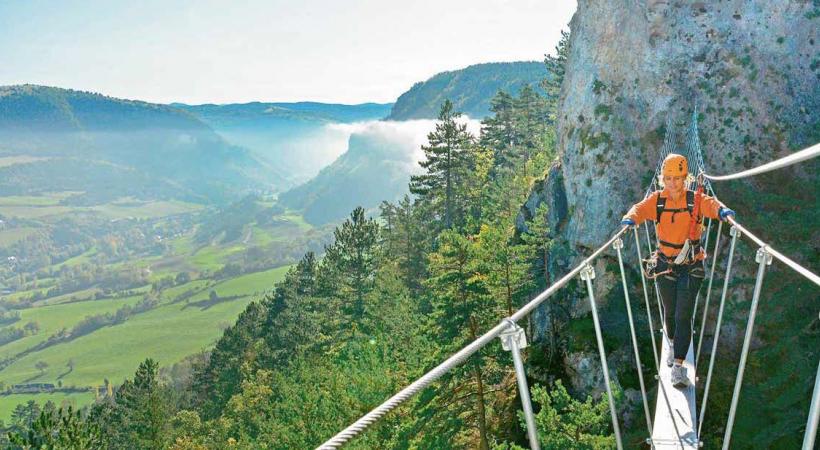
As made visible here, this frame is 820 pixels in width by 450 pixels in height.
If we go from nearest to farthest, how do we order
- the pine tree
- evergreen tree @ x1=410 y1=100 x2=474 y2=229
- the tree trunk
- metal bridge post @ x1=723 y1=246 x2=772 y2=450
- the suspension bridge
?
the suspension bridge, metal bridge post @ x1=723 y1=246 x2=772 y2=450, the tree trunk, the pine tree, evergreen tree @ x1=410 y1=100 x2=474 y2=229

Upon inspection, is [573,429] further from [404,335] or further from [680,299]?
[404,335]

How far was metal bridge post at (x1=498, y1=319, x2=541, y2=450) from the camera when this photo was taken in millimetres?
2768

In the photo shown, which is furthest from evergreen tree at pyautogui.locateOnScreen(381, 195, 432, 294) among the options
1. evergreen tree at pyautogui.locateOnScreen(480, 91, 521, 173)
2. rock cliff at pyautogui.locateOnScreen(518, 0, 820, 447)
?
rock cliff at pyautogui.locateOnScreen(518, 0, 820, 447)

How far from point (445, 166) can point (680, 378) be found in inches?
1447

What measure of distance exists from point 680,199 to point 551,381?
16.2 metres

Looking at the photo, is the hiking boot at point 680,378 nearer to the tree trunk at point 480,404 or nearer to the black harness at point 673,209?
the black harness at point 673,209

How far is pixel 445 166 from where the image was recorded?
1667 inches

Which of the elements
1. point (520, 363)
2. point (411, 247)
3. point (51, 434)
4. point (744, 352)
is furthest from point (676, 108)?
point (51, 434)

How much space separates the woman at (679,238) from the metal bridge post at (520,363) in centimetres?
429

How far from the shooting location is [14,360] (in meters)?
170

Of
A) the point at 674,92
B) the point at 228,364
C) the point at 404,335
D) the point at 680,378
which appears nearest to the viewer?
the point at 680,378

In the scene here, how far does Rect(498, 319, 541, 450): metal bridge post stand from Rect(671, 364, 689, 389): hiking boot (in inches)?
156

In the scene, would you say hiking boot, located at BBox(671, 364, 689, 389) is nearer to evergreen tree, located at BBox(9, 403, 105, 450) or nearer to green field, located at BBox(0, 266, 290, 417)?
evergreen tree, located at BBox(9, 403, 105, 450)

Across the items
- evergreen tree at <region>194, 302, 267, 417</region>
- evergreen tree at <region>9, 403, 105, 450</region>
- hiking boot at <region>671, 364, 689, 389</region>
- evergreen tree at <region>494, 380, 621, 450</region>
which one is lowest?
evergreen tree at <region>194, 302, 267, 417</region>
